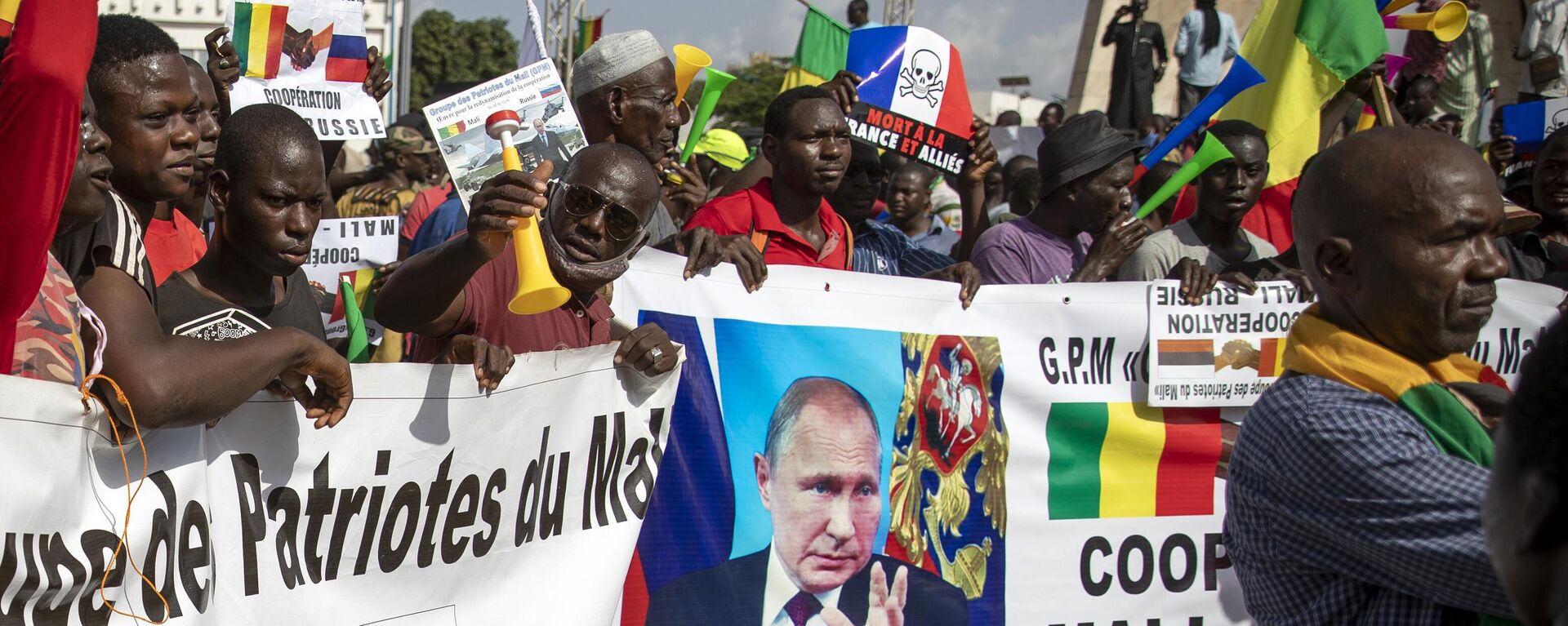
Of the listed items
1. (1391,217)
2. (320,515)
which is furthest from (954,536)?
(1391,217)

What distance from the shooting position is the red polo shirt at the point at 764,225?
4641 millimetres

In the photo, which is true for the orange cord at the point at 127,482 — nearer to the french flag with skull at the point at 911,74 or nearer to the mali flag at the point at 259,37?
the mali flag at the point at 259,37

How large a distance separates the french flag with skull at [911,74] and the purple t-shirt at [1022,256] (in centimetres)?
65

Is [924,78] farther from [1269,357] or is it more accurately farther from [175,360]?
[175,360]

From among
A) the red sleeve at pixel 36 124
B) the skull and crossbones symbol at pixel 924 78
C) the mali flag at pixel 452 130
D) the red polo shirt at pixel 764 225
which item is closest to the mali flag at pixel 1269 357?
the red polo shirt at pixel 764 225

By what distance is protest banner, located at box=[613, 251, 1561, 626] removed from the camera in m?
3.87

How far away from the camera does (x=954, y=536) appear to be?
4.30 meters

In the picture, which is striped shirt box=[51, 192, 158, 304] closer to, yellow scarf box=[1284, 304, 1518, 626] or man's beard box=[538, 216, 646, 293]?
man's beard box=[538, 216, 646, 293]

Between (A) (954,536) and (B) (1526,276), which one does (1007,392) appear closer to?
(A) (954,536)

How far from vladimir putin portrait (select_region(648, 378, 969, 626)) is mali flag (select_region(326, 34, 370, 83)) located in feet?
7.65

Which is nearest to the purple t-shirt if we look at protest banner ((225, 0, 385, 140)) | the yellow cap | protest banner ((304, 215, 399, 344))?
protest banner ((225, 0, 385, 140))

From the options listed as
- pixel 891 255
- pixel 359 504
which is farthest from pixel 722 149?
pixel 359 504

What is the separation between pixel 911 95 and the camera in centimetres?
550

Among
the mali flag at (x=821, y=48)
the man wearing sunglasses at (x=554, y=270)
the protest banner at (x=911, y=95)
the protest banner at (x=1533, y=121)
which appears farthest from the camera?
the protest banner at (x=1533, y=121)
